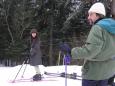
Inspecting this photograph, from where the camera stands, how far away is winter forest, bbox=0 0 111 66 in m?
15.0

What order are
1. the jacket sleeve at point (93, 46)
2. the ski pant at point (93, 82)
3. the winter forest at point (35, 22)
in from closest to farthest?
1. the jacket sleeve at point (93, 46)
2. the ski pant at point (93, 82)
3. the winter forest at point (35, 22)

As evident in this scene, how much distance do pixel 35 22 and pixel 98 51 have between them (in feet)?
42.5

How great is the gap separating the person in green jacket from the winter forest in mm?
11140

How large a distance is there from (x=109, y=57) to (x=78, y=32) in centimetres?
1217

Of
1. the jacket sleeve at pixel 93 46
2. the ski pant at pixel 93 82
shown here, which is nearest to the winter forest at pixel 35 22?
the ski pant at pixel 93 82

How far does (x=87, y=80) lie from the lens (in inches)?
135

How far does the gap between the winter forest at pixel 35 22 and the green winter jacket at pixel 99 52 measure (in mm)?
11154

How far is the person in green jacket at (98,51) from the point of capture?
10.4ft

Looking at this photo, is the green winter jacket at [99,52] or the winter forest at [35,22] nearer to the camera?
the green winter jacket at [99,52]

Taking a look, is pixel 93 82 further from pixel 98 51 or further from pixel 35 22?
pixel 35 22

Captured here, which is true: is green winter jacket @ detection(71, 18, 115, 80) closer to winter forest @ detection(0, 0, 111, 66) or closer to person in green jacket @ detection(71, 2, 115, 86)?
person in green jacket @ detection(71, 2, 115, 86)

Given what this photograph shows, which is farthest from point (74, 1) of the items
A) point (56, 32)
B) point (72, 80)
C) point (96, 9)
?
point (96, 9)

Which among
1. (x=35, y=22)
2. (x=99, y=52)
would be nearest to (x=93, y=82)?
(x=99, y=52)

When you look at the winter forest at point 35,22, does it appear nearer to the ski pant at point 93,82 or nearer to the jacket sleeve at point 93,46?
the ski pant at point 93,82
